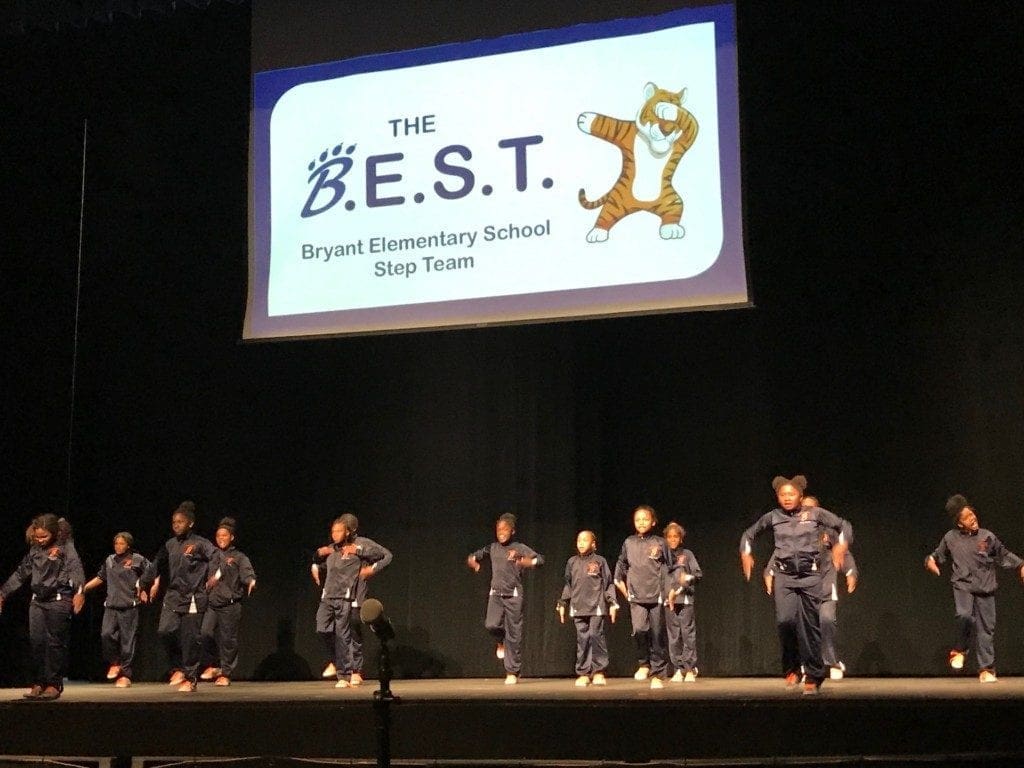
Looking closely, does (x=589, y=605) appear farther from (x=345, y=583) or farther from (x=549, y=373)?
(x=549, y=373)

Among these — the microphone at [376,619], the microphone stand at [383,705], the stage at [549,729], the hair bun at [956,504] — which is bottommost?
the stage at [549,729]

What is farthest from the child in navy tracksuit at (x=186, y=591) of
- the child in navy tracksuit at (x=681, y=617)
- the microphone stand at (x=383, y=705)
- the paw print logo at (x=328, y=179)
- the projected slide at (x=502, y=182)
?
the microphone stand at (x=383, y=705)

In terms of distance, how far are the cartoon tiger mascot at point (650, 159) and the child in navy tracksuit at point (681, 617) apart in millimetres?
2721

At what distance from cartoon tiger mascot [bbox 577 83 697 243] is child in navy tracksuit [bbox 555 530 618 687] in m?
2.70

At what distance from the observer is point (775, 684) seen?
949cm

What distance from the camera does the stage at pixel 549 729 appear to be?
6246mm

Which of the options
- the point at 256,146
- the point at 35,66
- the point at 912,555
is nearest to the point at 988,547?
the point at 912,555

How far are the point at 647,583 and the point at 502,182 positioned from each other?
3607 mm

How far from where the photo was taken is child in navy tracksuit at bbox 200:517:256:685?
36.0 feet

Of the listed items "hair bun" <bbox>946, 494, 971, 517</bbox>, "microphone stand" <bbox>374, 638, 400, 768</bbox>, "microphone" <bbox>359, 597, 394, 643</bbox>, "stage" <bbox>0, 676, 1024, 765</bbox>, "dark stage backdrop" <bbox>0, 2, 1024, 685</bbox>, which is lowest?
"stage" <bbox>0, 676, 1024, 765</bbox>

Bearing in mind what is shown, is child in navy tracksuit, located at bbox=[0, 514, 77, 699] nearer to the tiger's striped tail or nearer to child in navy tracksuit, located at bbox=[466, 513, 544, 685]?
child in navy tracksuit, located at bbox=[466, 513, 544, 685]

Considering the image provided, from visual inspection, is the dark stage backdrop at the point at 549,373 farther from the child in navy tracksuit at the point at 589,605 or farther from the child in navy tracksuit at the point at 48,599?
the child in navy tracksuit at the point at 48,599

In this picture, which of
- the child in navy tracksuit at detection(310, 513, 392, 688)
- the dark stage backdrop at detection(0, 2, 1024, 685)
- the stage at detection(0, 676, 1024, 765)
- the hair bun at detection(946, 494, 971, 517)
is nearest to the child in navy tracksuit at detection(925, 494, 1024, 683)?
the hair bun at detection(946, 494, 971, 517)

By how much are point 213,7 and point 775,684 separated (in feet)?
28.3
